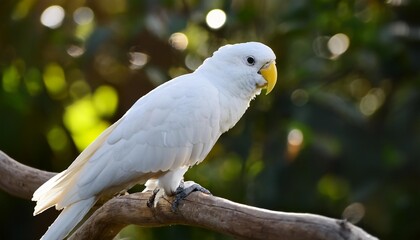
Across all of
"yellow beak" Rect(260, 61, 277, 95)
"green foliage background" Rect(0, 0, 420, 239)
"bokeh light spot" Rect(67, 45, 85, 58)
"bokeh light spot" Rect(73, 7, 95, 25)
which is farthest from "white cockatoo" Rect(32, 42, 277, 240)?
"bokeh light spot" Rect(73, 7, 95, 25)

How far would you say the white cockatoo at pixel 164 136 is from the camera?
2695 millimetres

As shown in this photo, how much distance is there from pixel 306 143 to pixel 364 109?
64 centimetres

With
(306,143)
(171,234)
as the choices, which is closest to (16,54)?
(171,234)

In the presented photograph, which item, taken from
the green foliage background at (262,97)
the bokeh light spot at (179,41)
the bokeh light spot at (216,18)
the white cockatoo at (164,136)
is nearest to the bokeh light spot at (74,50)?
the green foliage background at (262,97)

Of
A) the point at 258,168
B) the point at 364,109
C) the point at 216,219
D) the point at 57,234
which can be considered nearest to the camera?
the point at 216,219

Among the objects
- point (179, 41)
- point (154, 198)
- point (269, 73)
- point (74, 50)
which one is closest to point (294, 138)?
point (179, 41)

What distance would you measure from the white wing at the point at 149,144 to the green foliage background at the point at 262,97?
6.02ft

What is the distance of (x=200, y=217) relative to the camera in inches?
98.7

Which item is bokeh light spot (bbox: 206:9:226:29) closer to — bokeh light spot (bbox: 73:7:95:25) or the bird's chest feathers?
bokeh light spot (bbox: 73:7:95:25)

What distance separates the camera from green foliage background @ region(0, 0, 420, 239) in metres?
4.82

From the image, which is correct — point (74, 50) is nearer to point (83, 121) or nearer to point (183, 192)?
point (83, 121)

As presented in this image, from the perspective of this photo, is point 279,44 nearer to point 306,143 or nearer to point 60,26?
point 306,143

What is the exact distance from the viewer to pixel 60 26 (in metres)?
4.94

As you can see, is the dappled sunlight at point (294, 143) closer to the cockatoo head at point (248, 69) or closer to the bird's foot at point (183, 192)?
the cockatoo head at point (248, 69)
